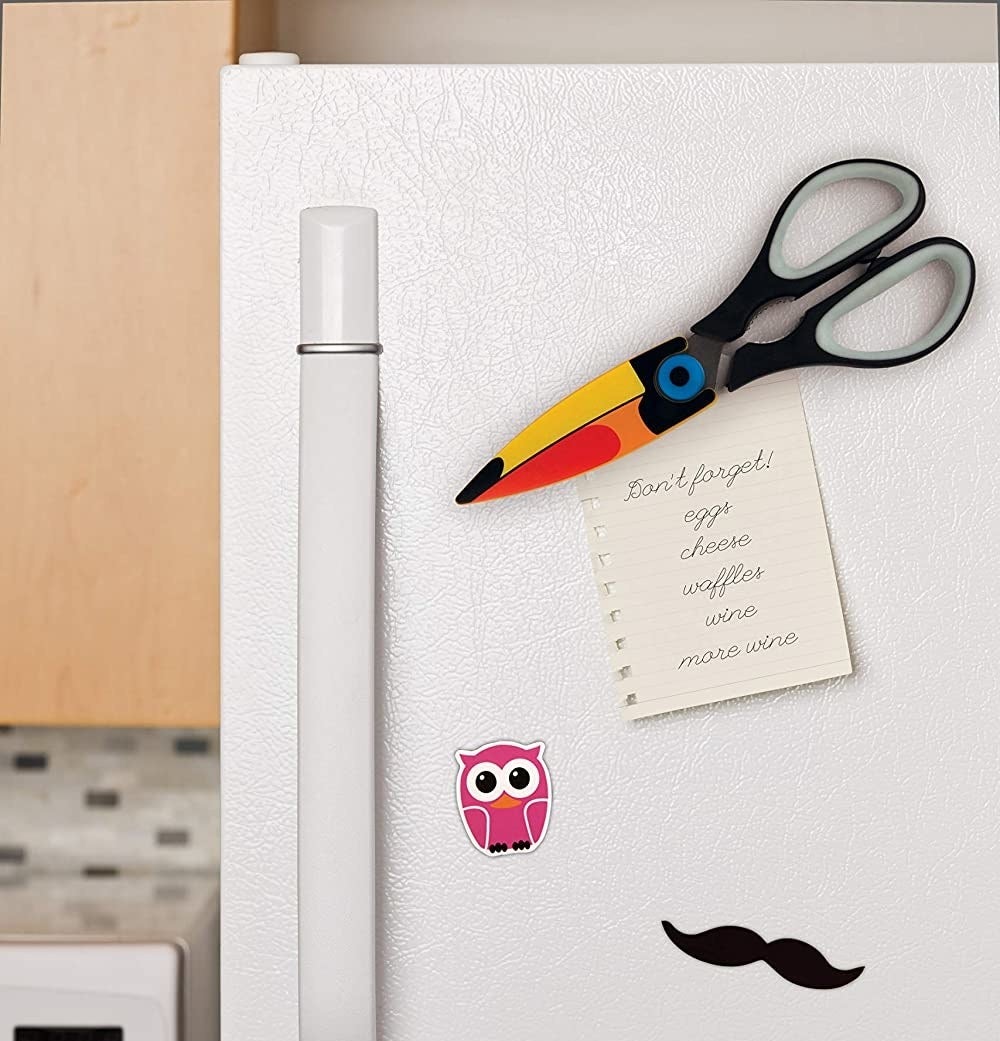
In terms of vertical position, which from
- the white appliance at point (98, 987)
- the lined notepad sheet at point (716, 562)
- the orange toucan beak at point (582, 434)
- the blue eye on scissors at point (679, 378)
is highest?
the blue eye on scissors at point (679, 378)

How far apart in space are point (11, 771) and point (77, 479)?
1.94 feet

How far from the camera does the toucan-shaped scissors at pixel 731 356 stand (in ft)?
2.13

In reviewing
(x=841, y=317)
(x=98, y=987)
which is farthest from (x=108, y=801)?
(x=841, y=317)

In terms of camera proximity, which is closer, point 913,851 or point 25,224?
point 913,851

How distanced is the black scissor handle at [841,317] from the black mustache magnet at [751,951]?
0.33 metres

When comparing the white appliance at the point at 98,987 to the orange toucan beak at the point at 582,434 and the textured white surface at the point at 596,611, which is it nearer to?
the textured white surface at the point at 596,611

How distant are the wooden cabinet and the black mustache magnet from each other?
0.45m

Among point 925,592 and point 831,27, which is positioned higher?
point 831,27

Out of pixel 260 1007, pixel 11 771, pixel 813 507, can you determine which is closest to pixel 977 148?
→ pixel 813 507

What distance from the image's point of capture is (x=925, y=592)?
67cm

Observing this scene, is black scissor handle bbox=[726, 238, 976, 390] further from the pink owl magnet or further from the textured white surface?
the pink owl magnet

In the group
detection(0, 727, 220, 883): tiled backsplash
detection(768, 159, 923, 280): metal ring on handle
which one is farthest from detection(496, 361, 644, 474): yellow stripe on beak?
detection(0, 727, 220, 883): tiled backsplash

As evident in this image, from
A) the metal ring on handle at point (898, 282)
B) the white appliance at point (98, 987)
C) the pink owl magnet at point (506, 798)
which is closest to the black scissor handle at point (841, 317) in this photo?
the metal ring on handle at point (898, 282)

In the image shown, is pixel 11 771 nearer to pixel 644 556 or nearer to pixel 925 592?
pixel 644 556
